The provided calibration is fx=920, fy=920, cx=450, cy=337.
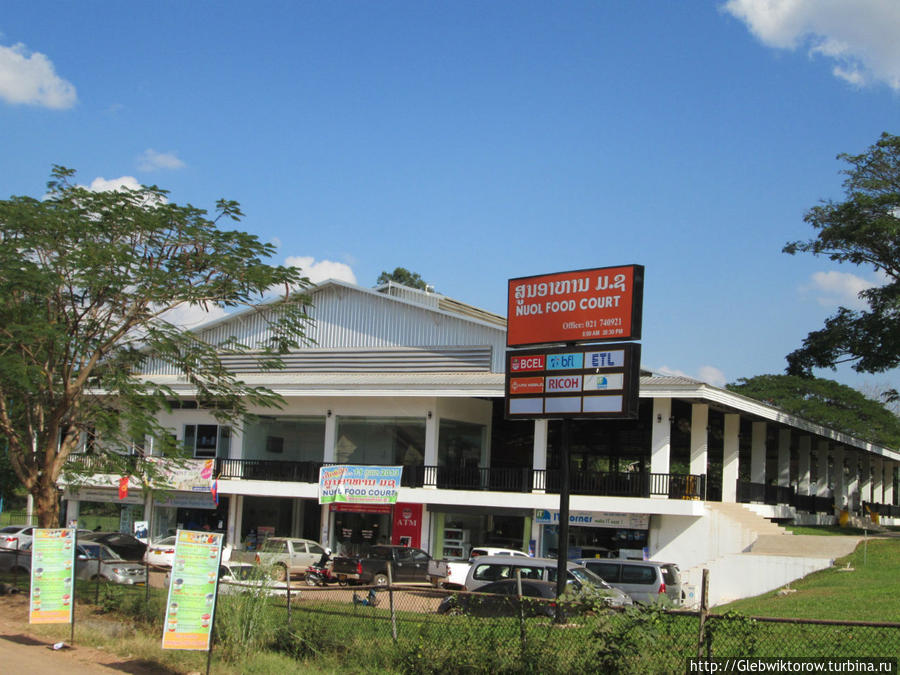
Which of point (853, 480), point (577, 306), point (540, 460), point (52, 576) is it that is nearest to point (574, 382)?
point (577, 306)

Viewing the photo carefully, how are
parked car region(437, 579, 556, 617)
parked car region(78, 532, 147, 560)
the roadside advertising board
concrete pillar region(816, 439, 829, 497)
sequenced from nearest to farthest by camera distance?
parked car region(437, 579, 556, 617), the roadside advertising board, parked car region(78, 532, 147, 560), concrete pillar region(816, 439, 829, 497)

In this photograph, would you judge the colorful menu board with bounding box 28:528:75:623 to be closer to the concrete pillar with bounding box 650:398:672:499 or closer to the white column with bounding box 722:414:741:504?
the concrete pillar with bounding box 650:398:672:499

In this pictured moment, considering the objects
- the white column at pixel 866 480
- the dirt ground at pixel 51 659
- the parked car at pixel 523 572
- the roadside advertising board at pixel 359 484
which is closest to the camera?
the dirt ground at pixel 51 659

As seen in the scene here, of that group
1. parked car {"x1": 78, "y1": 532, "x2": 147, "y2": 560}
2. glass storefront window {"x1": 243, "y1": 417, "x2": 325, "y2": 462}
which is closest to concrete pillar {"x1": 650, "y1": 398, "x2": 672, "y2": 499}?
glass storefront window {"x1": 243, "y1": 417, "x2": 325, "y2": 462}

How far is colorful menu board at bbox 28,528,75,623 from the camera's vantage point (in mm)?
13914

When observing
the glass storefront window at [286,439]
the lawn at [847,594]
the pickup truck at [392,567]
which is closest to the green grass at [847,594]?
the lawn at [847,594]

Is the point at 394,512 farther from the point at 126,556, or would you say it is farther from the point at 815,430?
Answer: the point at 815,430

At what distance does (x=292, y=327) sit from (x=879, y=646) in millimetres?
13012

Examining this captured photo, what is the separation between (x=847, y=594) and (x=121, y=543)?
22683 millimetres

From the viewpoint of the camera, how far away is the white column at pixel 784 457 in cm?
3812

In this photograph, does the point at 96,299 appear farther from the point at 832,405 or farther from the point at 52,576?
the point at 832,405

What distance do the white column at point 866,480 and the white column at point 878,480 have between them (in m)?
0.92

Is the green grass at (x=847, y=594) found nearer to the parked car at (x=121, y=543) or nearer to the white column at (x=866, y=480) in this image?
the parked car at (x=121, y=543)

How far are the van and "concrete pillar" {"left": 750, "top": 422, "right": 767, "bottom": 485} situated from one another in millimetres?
14120
